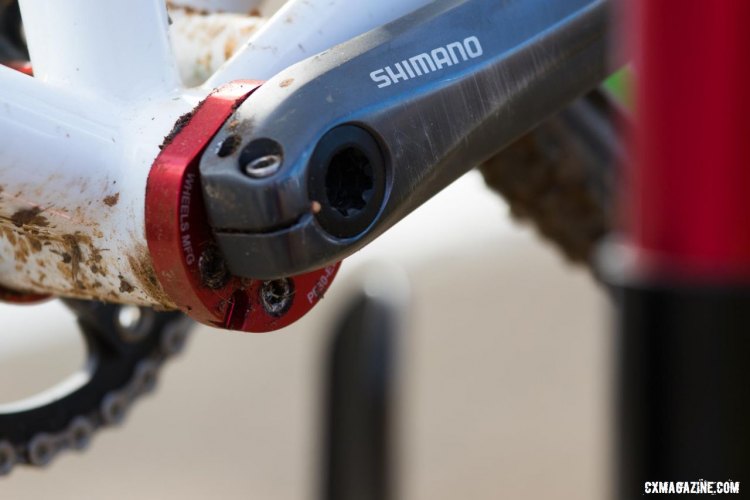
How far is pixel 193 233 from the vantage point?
65 centimetres

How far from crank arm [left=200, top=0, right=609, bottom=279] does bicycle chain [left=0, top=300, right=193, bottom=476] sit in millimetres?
393

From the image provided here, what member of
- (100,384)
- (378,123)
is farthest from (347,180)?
(100,384)

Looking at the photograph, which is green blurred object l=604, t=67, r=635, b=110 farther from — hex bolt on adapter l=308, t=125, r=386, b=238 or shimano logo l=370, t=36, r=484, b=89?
hex bolt on adapter l=308, t=125, r=386, b=238

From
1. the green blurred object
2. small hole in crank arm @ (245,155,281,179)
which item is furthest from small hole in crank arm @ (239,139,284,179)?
the green blurred object

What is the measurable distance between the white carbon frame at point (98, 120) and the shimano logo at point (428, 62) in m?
0.06

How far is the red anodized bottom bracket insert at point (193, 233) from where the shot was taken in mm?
650

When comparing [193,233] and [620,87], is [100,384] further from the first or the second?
[620,87]

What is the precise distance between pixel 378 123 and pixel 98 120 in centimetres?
16

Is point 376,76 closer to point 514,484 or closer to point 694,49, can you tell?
point 694,49

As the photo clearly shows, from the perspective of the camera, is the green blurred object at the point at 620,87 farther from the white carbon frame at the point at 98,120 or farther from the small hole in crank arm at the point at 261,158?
the small hole in crank arm at the point at 261,158

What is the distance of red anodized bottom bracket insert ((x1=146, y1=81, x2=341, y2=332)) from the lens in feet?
2.13

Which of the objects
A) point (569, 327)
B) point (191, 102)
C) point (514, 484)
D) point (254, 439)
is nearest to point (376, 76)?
point (191, 102)

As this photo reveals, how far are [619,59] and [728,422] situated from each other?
0.44 meters

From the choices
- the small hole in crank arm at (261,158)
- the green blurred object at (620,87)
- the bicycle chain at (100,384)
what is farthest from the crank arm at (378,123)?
the green blurred object at (620,87)
